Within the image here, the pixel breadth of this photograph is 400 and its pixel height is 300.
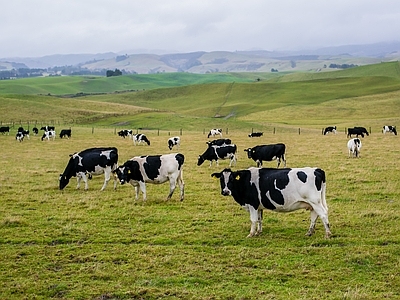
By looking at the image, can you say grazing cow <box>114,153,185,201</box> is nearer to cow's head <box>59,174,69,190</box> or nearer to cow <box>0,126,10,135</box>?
cow's head <box>59,174,69,190</box>

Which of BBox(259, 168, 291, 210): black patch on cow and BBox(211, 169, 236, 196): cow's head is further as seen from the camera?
BBox(211, 169, 236, 196): cow's head

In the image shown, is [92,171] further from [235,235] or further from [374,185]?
[374,185]

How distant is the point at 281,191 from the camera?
1266 centimetres

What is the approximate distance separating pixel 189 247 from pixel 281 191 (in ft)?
10.0

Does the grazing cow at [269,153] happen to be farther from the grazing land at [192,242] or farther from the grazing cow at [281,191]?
the grazing cow at [281,191]

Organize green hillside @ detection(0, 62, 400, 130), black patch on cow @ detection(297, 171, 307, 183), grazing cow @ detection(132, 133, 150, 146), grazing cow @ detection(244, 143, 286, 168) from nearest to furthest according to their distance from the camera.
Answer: black patch on cow @ detection(297, 171, 307, 183), grazing cow @ detection(244, 143, 286, 168), grazing cow @ detection(132, 133, 150, 146), green hillside @ detection(0, 62, 400, 130)

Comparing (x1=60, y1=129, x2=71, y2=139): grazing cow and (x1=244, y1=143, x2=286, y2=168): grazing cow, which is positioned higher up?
(x1=244, y1=143, x2=286, y2=168): grazing cow

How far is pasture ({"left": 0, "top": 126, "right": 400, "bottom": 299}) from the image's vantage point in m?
9.44

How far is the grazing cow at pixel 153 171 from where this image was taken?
706 inches

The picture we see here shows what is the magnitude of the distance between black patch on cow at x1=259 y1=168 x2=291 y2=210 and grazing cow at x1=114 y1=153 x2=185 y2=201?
5.51 meters

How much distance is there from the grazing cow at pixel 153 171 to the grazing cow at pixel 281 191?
4758mm

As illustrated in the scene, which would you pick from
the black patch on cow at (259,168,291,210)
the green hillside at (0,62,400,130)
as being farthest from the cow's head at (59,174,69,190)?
the green hillside at (0,62,400,130)

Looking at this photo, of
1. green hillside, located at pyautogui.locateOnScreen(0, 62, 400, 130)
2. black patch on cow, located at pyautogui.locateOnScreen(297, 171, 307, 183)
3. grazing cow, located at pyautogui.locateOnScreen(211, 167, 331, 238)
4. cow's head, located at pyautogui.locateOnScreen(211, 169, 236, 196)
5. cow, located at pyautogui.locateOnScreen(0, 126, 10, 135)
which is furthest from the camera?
green hillside, located at pyautogui.locateOnScreen(0, 62, 400, 130)

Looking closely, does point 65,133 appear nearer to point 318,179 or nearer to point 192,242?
point 192,242
